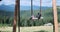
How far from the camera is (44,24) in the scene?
4.02m

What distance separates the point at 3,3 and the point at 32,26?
2.83 ft

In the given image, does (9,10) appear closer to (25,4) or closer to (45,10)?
(25,4)

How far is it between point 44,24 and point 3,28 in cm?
95

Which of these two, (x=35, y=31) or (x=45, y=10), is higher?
(x=45, y=10)

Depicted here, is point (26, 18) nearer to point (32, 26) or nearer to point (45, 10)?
point (32, 26)

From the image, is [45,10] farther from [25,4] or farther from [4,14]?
[4,14]

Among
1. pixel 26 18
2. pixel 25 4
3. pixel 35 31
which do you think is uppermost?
pixel 25 4

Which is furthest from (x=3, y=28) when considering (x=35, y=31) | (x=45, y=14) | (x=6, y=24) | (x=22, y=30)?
(x=45, y=14)

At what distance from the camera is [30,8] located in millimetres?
4027

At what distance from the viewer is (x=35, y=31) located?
400 centimetres

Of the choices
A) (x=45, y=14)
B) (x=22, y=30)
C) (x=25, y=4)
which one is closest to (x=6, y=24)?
(x=22, y=30)

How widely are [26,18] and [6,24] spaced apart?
483 mm

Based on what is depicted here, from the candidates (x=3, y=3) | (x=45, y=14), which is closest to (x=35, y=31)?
(x=45, y=14)

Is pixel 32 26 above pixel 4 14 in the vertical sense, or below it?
below
